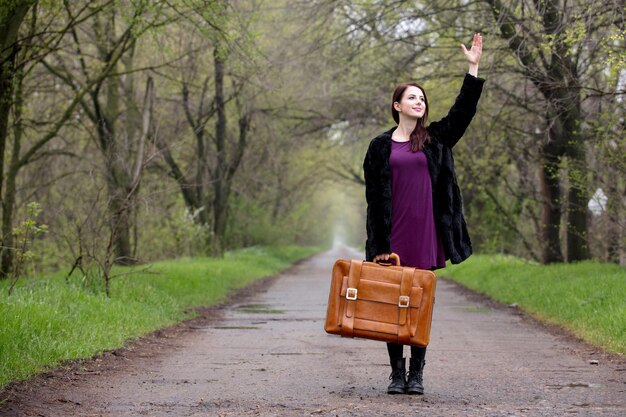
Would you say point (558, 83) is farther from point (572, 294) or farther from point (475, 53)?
point (475, 53)

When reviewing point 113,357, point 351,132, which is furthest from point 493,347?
point 351,132

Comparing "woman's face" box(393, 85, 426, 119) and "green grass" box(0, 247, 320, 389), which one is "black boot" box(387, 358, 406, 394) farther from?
"green grass" box(0, 247, 320, 389)

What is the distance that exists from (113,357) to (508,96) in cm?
1006

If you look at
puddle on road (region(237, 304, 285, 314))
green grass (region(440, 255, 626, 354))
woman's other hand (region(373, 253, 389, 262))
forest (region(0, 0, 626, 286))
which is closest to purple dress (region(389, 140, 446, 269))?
woman's other hand (region(373, 253, 389, 262))

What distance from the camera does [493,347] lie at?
28.9 feet

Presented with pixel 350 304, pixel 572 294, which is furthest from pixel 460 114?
pixel 572 294

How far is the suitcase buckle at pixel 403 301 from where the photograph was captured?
18.6 ft

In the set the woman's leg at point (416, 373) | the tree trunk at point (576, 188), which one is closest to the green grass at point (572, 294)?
the tree trunk at point (576, 188)

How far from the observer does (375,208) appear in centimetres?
593

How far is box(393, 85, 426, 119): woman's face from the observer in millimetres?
5980

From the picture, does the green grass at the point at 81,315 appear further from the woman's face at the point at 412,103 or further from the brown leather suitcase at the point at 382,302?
the woman's face at the point at 412,103

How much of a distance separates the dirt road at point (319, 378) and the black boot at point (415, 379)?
3.3 inches

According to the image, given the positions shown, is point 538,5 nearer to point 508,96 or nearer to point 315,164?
point 508,96

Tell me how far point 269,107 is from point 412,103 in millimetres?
20901
